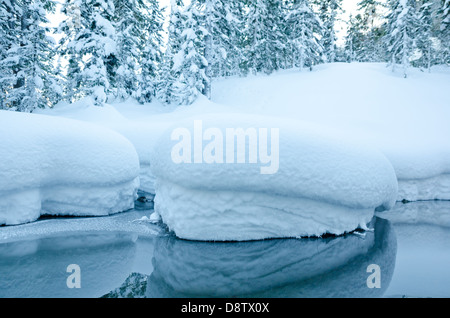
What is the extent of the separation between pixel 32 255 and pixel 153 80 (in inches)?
819

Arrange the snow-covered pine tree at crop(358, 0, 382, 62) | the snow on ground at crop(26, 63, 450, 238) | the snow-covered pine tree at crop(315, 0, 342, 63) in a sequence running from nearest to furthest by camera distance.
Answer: the snow on ground at crop(26, 63, 450, 238) → the snow-covered pine tree at crop(315, 0, 342, 63) → the snow-covered pine tree at crop(358, 0, 382, 62)

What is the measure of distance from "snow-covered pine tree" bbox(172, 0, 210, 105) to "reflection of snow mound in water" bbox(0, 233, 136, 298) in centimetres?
1297

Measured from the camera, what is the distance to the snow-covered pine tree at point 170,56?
739 inches

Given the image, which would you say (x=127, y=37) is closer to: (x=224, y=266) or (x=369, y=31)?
(x=224, y=266)

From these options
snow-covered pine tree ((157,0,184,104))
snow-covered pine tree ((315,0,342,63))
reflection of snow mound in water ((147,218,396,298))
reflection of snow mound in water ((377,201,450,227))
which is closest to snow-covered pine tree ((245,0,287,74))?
snow-covered pine tree ((315,0,342,63))

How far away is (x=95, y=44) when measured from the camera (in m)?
14.1

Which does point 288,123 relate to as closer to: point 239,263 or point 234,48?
point 239,263

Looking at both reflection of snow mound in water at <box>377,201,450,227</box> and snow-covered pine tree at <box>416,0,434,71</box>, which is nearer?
reflection of snow mound in water at <box>377,201,450,227</box>

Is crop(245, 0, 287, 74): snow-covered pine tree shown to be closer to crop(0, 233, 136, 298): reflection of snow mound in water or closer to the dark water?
the dark water

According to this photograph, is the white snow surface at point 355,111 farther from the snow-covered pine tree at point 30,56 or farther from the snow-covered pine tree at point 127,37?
the snow-covered pine tree at point 127,37

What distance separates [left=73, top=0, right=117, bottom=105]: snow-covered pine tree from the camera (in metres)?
14.1

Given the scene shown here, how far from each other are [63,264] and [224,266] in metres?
2.42

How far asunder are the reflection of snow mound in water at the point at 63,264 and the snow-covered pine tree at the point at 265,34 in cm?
2239

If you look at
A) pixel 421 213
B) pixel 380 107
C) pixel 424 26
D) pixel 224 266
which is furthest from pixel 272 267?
pixel 424 26
